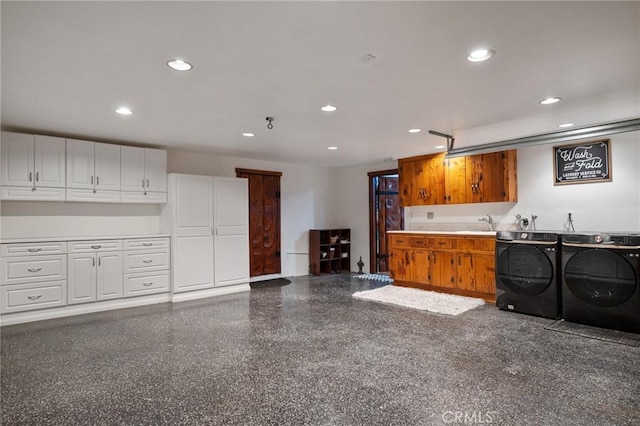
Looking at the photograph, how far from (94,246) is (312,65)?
12.4ft

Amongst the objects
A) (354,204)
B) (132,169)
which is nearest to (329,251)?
(354,204)

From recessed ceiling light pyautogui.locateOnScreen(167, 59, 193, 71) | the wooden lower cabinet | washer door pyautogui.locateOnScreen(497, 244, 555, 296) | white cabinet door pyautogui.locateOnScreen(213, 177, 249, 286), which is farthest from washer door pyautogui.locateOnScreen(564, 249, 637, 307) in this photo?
white cabinet door pyautogui.locateOnScreen(213, 177, 249, 286)

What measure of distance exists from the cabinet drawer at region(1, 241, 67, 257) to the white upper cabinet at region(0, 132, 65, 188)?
71cm

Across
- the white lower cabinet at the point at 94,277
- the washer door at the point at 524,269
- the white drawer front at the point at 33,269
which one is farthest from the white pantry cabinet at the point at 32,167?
the washer door at the point at 524,269

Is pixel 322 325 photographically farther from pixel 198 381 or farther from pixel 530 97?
pixel 530 97

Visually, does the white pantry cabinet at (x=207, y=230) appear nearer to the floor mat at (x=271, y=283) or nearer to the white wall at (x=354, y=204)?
the floor mat at (x=271, y=283)

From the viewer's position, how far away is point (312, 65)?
8.36 ft

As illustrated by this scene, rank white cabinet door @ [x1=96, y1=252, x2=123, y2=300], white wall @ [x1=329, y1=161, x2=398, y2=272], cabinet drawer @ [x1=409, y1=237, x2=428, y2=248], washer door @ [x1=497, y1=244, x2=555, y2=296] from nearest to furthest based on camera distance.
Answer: washer door @ [x1=497, y1=244, x2=555, y2=296] < white cabinet door @ [x1=96, y1=252, x2=123, y2=300] < cabinet drawer @ [x1=409, y1=237, x2=428, y2=248] < white wall @ [x1=329, y1=161, x2=398, y2=272]

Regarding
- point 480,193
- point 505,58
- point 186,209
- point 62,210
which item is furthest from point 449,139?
point 62,210

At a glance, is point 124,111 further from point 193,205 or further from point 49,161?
point 193,205

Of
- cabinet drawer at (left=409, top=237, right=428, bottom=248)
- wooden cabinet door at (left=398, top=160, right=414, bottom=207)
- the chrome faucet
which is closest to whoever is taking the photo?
the chrome faucet

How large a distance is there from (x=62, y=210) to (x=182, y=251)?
1609mm

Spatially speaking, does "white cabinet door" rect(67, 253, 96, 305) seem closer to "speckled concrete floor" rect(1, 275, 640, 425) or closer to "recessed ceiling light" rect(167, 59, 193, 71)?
"speckled concrete floor" rect(1, 275, 640, 425)

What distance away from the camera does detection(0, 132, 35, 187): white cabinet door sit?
4.11m
